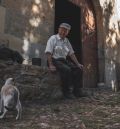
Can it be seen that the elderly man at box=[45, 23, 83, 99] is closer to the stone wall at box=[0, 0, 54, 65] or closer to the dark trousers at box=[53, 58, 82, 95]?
the dark trousers at box=[53, 58, 82, 95]

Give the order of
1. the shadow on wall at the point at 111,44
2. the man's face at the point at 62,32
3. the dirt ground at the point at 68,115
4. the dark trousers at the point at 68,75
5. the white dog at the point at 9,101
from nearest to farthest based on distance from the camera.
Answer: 1. the dirt ground at the point at 68,115
2. the white dog at the point at 9,101
3. the dark trousers at the point at 68,75
4. the man's face at the point at 62,32
5. the shadow on wall at the point at 111,44

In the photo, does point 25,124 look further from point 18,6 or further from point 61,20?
point 61,20

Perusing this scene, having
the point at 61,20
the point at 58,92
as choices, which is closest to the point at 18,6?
the point at 58,92

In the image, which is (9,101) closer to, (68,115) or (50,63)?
(68,115)

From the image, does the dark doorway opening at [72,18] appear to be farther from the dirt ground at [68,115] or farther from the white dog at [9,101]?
the white dog at [9,101]

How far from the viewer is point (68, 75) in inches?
332

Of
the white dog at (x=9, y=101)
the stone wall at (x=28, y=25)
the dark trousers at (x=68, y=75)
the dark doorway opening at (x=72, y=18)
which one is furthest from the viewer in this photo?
the dark doorway opening at (x=72, y=18)

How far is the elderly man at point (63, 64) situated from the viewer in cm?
841

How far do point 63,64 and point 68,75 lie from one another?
0.25 meters

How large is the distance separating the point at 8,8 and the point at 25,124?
3698 mm

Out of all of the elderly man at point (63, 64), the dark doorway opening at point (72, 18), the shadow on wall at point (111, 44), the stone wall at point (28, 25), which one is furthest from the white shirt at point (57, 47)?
the shadow on wall at point (111, 44)

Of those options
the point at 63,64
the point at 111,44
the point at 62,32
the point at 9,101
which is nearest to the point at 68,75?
the point at 63,64

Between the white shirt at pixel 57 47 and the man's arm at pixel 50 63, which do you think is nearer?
the man's arm at pixel 50 63

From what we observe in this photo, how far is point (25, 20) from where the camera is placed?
31.0 ft
